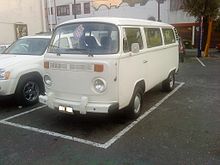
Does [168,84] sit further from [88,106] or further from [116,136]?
[88,106]

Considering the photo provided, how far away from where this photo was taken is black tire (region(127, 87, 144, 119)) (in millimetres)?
5828

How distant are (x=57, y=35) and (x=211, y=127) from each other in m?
3.67

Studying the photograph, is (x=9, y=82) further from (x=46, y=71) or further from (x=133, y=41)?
(x=133, y=41)

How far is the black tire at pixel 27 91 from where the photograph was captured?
6949 mm

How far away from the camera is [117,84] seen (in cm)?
513

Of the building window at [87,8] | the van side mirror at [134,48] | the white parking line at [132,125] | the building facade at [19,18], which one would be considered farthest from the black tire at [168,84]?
the building window at [87,8]

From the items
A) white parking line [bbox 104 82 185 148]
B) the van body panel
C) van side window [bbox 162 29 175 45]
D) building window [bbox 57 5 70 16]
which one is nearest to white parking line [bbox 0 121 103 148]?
white parking line [bbox 104 82 185 148]

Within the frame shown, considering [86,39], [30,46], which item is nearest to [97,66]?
[86,39]

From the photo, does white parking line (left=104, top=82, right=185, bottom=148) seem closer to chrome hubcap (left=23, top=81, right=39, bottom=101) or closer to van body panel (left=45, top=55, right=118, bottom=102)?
van body panel (left=45, top=55, right=118, bottom=102)

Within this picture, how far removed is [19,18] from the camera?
2012cm

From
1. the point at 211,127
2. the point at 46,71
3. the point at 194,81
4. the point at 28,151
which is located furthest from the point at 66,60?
the point at 194,81

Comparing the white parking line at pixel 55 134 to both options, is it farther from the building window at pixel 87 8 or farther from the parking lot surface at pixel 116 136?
the building window at pixel 87 8

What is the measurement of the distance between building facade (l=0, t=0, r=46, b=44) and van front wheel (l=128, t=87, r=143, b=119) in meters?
15.1

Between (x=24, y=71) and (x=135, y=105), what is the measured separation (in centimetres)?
292
